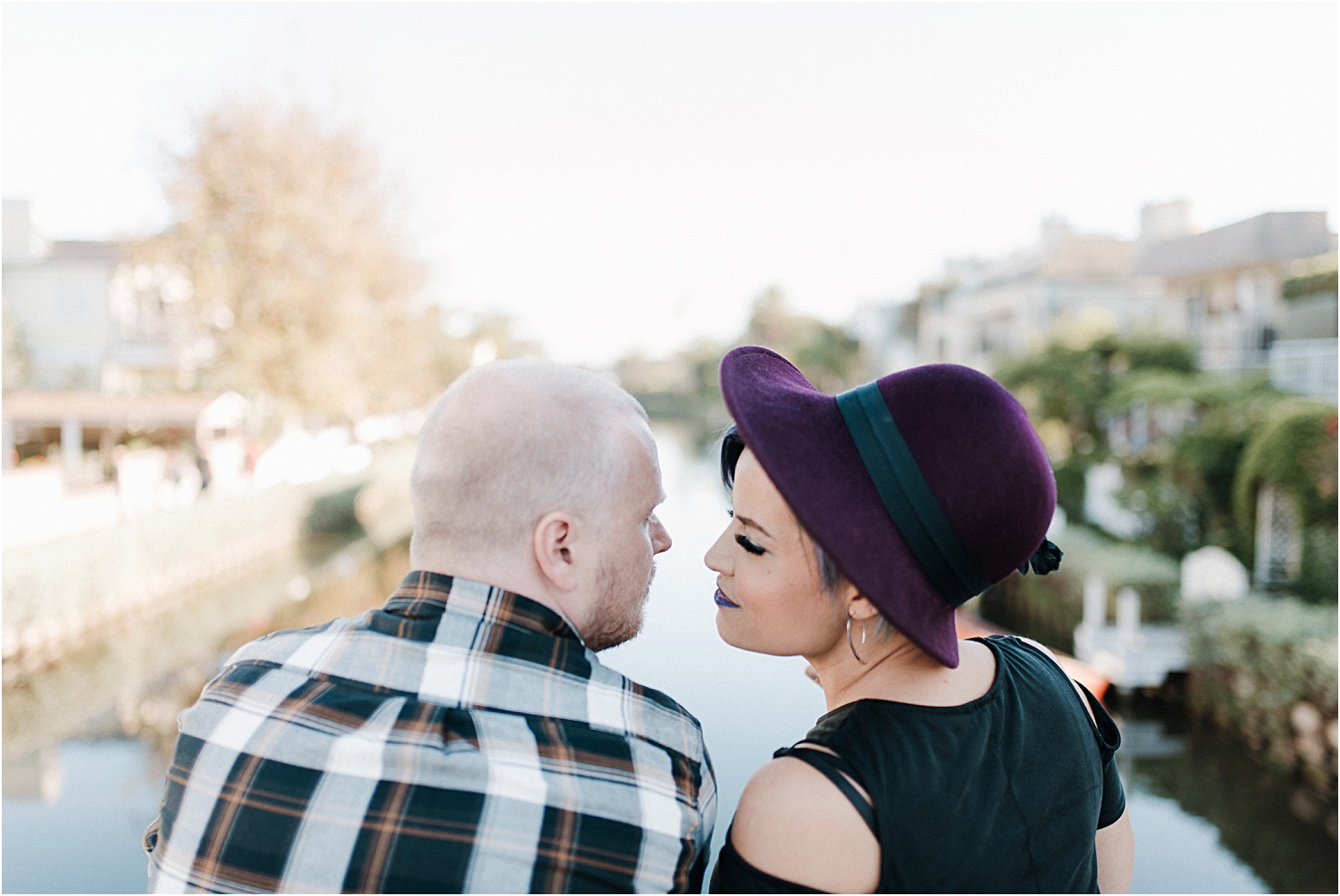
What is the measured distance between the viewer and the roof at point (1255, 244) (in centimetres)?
1705

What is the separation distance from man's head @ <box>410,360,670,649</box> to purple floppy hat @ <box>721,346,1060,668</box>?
0.58ft

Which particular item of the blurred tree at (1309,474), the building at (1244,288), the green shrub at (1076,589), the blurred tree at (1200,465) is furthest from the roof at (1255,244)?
the blurred tree at (1309,474)

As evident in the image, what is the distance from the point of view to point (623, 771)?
962 millimetres

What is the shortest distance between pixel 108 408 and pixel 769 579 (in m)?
24.4

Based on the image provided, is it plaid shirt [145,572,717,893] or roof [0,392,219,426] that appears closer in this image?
plaid shirt [145,572,717,893]

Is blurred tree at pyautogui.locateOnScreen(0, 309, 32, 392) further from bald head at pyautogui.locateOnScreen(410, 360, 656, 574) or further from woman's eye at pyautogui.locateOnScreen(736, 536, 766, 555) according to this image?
woman's eye at pyautogui.locateOnScreen(736, 536, 766, 555)

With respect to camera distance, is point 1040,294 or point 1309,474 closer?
point 1309,474

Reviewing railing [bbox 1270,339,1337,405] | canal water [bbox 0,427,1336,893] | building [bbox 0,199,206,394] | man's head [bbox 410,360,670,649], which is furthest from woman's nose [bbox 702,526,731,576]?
building [bbox 0,199,206,394]

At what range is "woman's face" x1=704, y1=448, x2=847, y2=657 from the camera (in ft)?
3.54

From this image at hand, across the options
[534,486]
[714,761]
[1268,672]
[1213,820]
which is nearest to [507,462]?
[534,486]

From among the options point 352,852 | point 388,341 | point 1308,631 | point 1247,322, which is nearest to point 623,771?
point 352,852

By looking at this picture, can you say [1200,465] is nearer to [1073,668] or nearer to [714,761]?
[714,761]

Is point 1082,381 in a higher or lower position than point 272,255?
lower

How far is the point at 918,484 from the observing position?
3.31 ft
